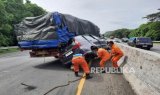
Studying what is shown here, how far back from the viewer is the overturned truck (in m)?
13.0

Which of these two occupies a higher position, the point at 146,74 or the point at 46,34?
the point at 46,34

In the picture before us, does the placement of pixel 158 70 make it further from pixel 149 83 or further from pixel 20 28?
pixel 20 28

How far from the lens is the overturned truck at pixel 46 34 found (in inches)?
512

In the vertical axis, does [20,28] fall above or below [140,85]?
above

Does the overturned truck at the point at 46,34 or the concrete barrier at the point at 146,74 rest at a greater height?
the overturned truck at the point at 46,34

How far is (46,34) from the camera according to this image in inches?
519

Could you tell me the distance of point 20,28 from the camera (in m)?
14.9

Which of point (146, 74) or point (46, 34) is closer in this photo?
point (146, 74)

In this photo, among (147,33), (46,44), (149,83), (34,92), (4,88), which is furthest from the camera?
(147,33)

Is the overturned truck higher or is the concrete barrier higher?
the overturned truck

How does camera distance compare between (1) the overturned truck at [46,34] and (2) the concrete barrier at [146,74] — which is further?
(1) the overturned truck at [46,34]

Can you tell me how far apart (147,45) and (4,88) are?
88.9 feet

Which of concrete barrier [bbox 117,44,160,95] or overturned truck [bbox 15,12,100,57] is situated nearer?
concrete barrier [bbox 117,44,160,95]

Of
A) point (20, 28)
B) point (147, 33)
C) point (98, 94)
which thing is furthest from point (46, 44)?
point (147, 33)
